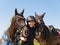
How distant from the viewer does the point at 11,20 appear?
6.00 m

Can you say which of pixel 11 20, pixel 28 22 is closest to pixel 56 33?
pixel 28 22

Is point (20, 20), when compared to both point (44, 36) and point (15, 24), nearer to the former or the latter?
point (15, 24)

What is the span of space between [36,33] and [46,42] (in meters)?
0.42

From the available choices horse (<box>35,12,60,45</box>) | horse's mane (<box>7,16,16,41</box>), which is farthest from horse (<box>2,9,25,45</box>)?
horse (<box>35,12,60,45</box>)

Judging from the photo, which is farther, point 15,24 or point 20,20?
point 20,20

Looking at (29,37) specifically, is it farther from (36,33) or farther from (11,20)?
(11,20)

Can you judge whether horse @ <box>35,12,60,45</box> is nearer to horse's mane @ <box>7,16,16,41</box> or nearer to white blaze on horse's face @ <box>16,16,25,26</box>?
white blaze on horse's face @ <box>16,16,25,26</box>

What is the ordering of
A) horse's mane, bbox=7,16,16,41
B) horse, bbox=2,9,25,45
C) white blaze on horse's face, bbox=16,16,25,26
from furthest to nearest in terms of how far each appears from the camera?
1. white blaze on horse's face, bbox=16,16,25,26
2. horse's mane, bbox=7,16,16,41
3. horse, bbox=2,9,25,45

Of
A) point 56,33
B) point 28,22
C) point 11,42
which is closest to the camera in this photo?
point 11,42

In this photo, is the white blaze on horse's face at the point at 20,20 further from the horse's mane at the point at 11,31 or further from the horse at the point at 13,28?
the horse's mane at the point at 11,31

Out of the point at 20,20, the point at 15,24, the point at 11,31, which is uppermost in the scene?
the point at 20,20

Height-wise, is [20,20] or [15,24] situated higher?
[20,20]

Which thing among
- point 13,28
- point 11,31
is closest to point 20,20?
point 13,28

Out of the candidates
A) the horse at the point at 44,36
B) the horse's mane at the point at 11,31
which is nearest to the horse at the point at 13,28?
the horse's mane at the point at 11,31
